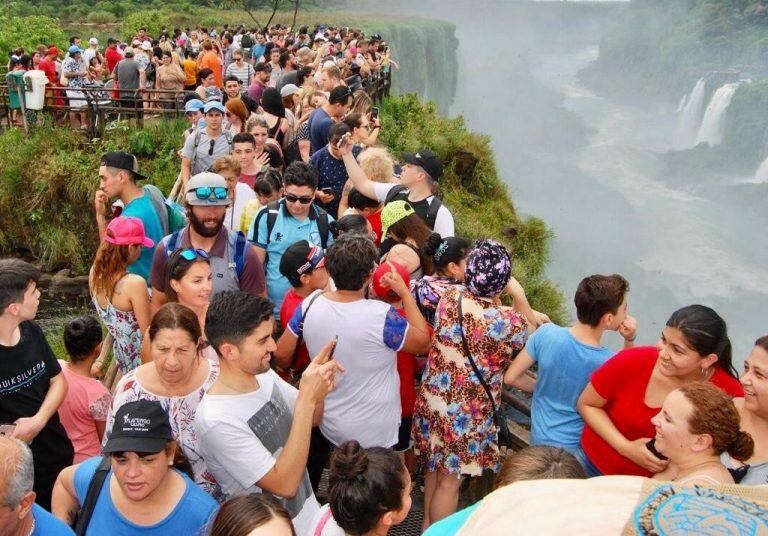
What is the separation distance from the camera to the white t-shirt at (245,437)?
102 inches

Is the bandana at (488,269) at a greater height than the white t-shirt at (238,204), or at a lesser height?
greater

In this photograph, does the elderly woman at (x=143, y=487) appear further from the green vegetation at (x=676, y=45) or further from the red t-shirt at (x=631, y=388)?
the green vegetation at (x=676, y=45)

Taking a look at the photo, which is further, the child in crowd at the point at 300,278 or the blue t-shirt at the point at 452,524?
the child in crowd at the point at 300,278

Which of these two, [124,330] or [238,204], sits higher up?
[238,204]

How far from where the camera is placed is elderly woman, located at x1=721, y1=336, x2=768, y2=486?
2605 millimetres

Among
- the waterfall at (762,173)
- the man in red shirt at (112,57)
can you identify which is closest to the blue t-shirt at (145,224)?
the man in red shirt at (112,57)

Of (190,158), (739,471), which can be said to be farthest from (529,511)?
(190,158)

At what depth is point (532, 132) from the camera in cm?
8862

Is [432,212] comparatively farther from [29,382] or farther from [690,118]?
[690,118]

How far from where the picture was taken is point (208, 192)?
3.96 metres

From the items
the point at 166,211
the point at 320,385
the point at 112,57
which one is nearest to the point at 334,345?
the point at 320,385

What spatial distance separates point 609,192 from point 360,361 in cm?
6705

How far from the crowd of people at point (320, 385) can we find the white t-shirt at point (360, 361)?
0.01m

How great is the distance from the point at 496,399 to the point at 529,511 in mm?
2142
